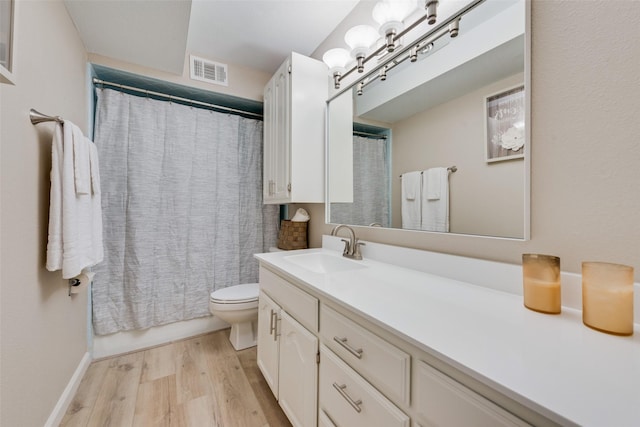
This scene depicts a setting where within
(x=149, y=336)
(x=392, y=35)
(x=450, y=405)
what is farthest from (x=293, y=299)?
(x=149, y=336)

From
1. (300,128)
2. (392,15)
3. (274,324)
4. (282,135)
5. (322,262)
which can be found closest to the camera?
(392,15)

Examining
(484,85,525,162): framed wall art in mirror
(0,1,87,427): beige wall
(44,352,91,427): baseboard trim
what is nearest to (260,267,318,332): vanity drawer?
(484,85,525,162): framed wall art in mirror

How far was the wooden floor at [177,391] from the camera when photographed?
1.37 meters

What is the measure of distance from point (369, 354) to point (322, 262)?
92 cm

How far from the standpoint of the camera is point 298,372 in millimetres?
1147

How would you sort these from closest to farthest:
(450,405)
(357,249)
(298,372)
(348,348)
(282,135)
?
(450,405) < (348,348) < (298,372) < (357,249) < (282,135)

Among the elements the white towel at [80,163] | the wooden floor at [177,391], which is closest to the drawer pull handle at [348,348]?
the wooden floor at [177,391]

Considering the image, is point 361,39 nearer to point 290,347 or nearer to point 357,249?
point 357,249

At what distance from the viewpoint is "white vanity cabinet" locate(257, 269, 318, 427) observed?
3.44ft

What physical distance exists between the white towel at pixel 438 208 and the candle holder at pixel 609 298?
0.51 m

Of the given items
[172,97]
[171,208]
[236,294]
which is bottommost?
[236,294]

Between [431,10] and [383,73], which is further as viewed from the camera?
[383,73]

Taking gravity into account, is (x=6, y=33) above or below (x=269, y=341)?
above

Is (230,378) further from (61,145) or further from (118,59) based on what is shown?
(118,59)
